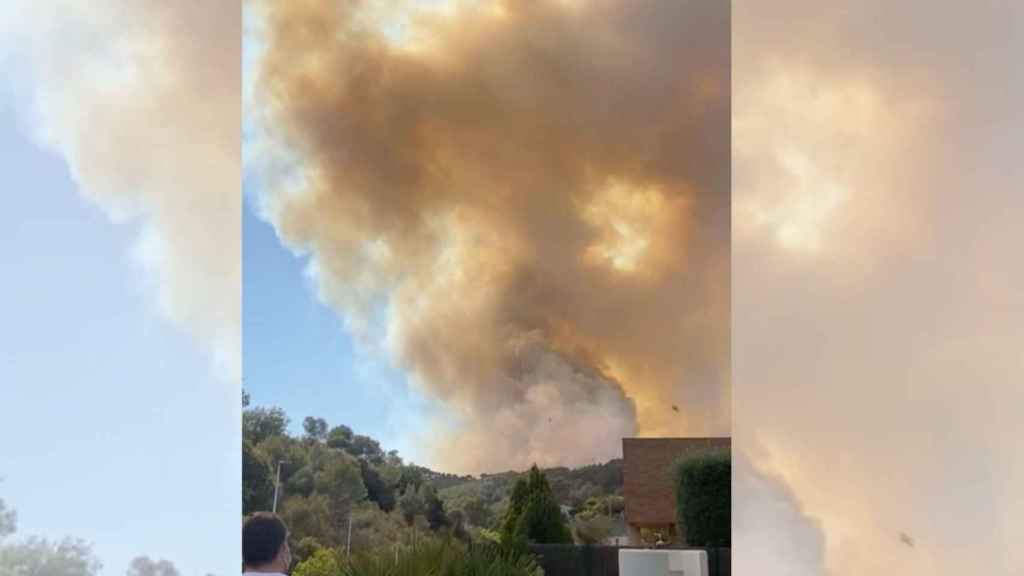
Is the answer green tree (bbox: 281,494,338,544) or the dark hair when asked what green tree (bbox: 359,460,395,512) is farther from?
the dark hair

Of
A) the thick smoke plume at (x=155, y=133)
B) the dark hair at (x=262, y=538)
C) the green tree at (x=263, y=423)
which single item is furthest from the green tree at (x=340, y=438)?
the thick smoke plume at (x=155, y=133)

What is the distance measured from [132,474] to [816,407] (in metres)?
2.18

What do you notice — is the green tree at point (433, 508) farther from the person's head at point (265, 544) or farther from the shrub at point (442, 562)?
the person's head at point (265, 544)

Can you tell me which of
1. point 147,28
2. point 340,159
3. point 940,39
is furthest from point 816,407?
point 340,159

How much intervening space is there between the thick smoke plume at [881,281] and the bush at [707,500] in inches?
59.7

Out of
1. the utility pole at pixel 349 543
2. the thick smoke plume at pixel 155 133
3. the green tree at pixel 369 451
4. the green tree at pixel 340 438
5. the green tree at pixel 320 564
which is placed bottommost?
the green tree at pixel 320 564

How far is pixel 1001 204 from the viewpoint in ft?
11.6

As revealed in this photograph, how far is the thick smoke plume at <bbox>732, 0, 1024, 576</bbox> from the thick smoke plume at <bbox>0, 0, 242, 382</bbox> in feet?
5.32

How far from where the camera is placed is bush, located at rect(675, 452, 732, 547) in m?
5.61

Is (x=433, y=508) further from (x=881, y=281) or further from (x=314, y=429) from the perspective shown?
(x=881, y=281)

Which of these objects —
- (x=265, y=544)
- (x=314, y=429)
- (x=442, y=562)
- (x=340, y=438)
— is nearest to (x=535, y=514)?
(x=442, y=562)

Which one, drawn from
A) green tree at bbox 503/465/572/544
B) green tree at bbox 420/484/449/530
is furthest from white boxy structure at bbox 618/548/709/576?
green tree at bbox 420/484/449/530

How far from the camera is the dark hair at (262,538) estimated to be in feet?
20.2

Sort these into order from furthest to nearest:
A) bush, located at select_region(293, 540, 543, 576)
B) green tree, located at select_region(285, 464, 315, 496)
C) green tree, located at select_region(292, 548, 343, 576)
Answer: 1. green tree, located at select_region(285, 464, 315, 496)
2. green tree, located at select_region(292, 548, 343, 576)
3. bush, located at select_region(293, 540, 543, 576)
